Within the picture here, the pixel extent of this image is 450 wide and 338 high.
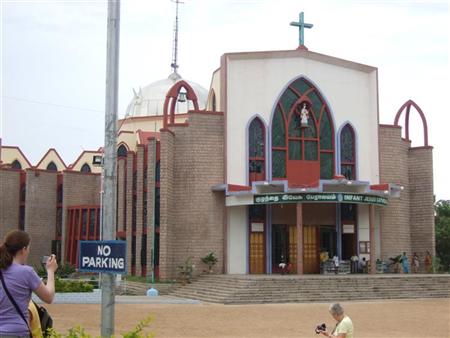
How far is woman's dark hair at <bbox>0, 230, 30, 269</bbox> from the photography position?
4859 millimetres

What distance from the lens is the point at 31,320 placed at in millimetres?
5391

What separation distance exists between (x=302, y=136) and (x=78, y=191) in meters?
14.1

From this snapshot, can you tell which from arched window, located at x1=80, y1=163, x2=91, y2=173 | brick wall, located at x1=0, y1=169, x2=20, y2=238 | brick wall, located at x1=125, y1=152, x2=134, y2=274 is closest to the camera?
brick wall, located at x1=125, y1=152, x2=134, y2=274

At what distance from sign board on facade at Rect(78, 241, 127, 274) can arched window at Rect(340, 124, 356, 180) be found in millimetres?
26555

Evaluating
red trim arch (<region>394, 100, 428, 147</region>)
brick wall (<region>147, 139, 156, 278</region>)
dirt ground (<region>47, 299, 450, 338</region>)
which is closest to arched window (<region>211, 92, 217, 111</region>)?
brick wall (<region>147, 139, 156, 278</region>)

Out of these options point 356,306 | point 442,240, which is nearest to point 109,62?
point 356,306

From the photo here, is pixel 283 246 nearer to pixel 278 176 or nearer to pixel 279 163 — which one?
pixel 278 176

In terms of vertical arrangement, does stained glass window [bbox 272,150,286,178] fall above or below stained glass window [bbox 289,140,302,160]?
below

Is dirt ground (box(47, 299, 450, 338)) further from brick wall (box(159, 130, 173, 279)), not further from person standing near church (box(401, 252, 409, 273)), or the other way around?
person standing near church (box(401, 252, 409, 273))

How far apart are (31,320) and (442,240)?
41409 millimetres

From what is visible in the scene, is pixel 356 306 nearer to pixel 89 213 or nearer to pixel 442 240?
pixel 89 213

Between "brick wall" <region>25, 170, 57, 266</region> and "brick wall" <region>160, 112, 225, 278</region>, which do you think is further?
"brick wall" <region>25, 170, 57, 266</region>

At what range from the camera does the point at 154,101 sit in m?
45.8

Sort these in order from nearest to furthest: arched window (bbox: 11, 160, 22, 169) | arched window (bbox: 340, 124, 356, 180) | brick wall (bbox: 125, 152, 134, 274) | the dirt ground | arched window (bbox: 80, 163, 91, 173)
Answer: the dirt ground, arched window (bbox: 340, 124, 356, 180), brick wall (bbox: 125, 152, 134, 274), arched window (bbox: 80, 163, 91, 173), arched window (bbox: 11, 160, 22, 169)
